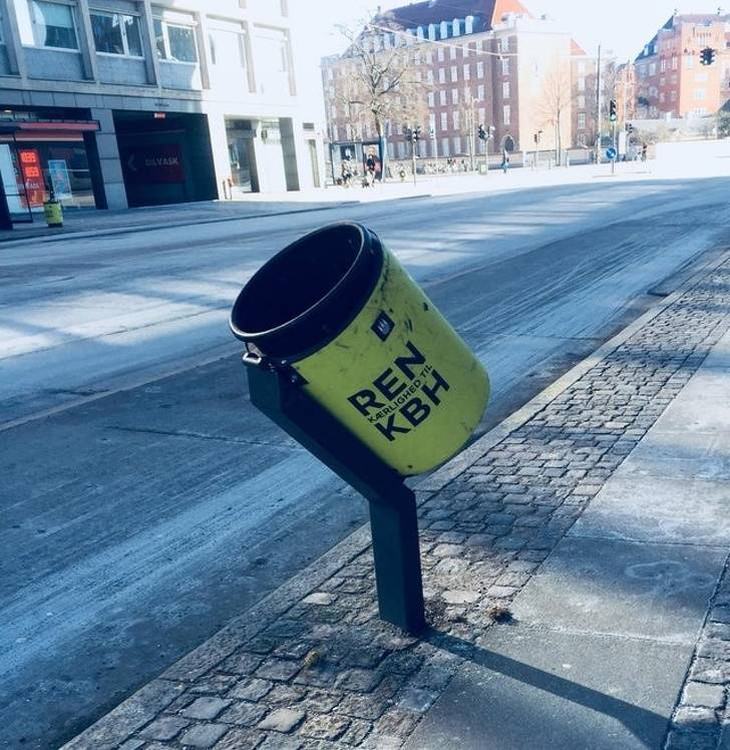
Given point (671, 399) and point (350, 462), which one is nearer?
point (350, 462)

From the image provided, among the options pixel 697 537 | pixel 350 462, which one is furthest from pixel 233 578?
pixel 697 537

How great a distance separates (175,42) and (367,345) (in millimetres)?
40865

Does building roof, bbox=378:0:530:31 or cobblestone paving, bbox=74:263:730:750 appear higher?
building roof, bbox=378:0:530:31

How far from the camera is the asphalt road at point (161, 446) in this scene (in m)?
3.27

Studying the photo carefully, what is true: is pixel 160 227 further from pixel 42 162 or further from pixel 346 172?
pixel 346 172

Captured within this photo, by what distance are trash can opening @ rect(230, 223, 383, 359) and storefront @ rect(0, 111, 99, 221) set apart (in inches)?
1238

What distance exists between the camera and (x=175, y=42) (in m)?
39.1

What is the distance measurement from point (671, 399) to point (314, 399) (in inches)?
146

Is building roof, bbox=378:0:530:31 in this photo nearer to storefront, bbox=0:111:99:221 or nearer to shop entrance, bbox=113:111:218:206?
shop entrance, bbox=113:111:218:206

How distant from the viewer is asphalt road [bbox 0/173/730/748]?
3.27 meters

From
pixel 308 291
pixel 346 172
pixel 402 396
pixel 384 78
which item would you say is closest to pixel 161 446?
pixel 308 291

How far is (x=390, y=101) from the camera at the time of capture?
67.0 meters

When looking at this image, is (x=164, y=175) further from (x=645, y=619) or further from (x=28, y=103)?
(x=645, y=619)

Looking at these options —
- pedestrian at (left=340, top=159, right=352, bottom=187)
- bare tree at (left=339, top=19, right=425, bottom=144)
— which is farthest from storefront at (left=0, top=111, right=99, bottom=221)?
bare tree at (left=339, top=19, right=425, bottom=144)
